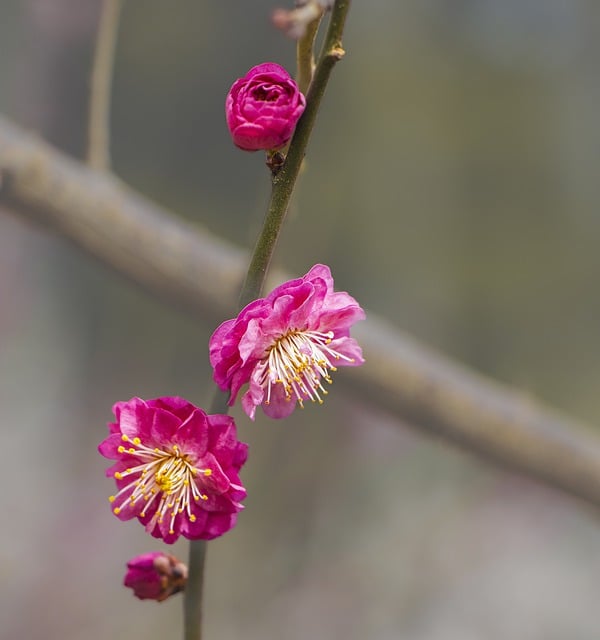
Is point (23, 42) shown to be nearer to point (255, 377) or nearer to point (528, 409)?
point (528, 409)

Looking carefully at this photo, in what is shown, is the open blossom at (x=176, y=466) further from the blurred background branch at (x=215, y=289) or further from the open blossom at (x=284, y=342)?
the blurred background branch at (x=215, y=289)

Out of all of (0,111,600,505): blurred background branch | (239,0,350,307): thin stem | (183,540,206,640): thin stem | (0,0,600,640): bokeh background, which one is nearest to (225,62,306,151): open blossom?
(239,0,350,307): thin stem

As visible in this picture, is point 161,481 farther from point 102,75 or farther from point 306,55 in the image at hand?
point 102,75

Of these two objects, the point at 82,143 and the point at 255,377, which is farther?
the point at 82,143

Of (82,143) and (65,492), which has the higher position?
(82,143)

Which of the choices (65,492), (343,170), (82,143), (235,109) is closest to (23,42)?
(82,143)

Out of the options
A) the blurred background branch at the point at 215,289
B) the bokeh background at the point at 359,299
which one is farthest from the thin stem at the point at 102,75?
the bokeh background at the point at 359,299

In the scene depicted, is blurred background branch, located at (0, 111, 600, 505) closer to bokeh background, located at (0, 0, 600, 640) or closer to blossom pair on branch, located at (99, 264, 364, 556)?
bokeh background, located at (0, 0, 600, 640)

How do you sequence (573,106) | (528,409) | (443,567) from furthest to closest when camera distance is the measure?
(573,106) < (443,567) < (528,409)

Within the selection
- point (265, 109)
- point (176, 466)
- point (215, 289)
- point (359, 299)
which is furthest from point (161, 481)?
point (359, 299)
